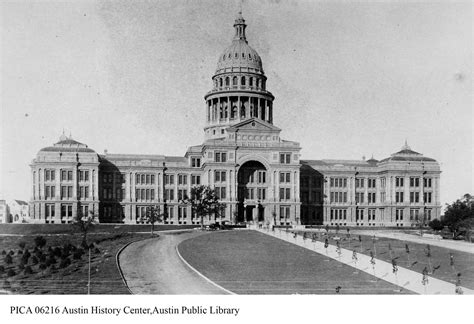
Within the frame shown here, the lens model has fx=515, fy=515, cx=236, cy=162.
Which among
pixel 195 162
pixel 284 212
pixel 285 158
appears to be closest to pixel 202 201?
pixel 284 212

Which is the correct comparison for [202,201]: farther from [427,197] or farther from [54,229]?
[427,197]

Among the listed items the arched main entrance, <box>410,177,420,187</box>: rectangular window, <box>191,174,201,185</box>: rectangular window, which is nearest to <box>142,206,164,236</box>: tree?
<box>191,174,201,185</box>: rectangular window

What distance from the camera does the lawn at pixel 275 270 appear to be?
24.7m

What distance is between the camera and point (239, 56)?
9844cm

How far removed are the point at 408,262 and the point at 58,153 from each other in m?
61.5

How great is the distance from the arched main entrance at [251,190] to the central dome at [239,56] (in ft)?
73.7

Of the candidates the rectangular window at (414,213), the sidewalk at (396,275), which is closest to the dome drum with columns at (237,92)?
the rectangular window at (414,213)

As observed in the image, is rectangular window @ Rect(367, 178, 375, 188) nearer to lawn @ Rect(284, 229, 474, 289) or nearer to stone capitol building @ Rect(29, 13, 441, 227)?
stone capitol building @ Rect(29, 13, 441, 227)

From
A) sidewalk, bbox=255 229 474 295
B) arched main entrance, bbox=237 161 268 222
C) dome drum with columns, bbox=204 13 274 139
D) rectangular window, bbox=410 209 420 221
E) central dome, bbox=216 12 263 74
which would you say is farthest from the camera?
central dome, bbox=216 12 263 74

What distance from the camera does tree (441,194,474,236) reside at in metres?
50.8

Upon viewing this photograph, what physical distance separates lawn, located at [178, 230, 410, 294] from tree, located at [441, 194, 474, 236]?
19582 mm

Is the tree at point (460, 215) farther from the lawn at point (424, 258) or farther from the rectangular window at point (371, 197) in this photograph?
the rectangular window at point (371, 197)

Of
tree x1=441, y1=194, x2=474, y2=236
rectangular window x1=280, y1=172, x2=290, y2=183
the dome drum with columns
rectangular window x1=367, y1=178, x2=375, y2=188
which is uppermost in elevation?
Result: the dome drum with columns
